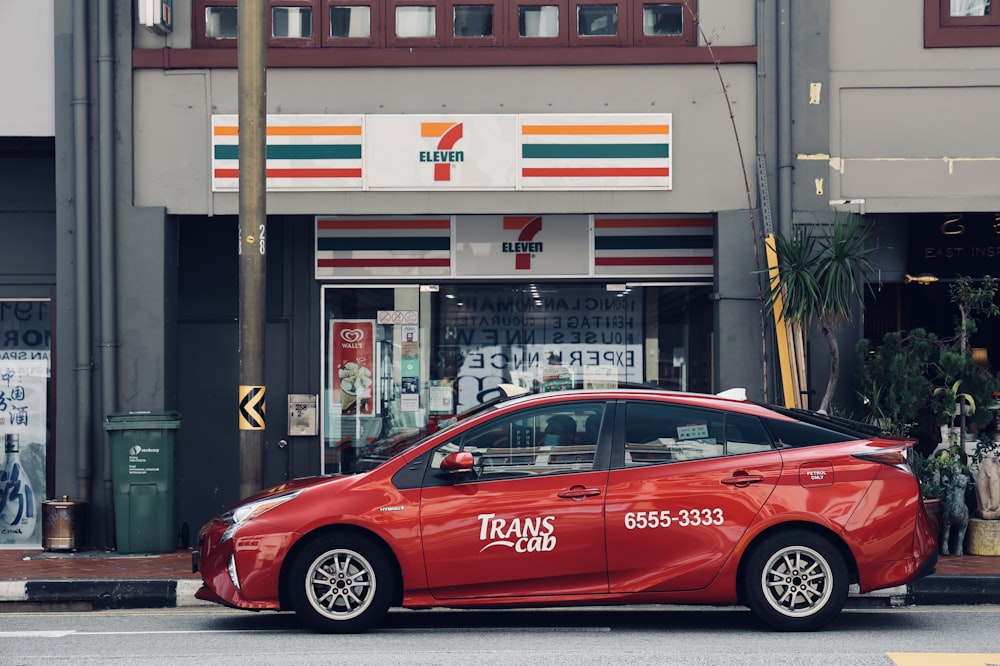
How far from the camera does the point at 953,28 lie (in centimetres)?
1227

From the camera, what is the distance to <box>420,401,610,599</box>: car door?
8.01 metres

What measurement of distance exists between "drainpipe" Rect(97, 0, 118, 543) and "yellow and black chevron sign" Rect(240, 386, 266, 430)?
8.14 feet

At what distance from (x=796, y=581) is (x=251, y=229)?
16.9 ft

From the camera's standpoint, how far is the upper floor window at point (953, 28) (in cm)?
1223

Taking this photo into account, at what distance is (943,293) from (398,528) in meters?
7.67

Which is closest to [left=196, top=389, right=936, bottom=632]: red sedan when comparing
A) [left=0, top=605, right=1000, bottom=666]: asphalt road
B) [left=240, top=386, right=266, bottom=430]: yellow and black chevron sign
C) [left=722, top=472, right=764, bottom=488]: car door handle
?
[left=722, top=472, right=764, bottom=488]: car door handle

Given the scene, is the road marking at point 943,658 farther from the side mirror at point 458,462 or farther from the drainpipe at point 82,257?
the drainpipe at point 82,257

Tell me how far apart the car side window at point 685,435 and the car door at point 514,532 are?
313 mm

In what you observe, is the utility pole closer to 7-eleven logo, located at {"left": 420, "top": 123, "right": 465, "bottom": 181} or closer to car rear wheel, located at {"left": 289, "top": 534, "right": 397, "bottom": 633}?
7-eleven logo, located at {"left": 420, "top": 123, "right": 465, "bottom": 181}

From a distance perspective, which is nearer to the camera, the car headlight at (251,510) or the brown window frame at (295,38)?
the car headlight at (251,510)

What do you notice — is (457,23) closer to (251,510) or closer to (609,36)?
(609,36)

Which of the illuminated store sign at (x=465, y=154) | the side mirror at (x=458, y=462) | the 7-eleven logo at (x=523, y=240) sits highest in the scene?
the illuminated store sign at (x=465, y=154)

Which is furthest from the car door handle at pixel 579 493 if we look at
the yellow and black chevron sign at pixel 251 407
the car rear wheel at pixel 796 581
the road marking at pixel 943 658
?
the yellow and black chevron sign at pixel 251 407

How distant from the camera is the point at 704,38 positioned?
1230 centimetres
